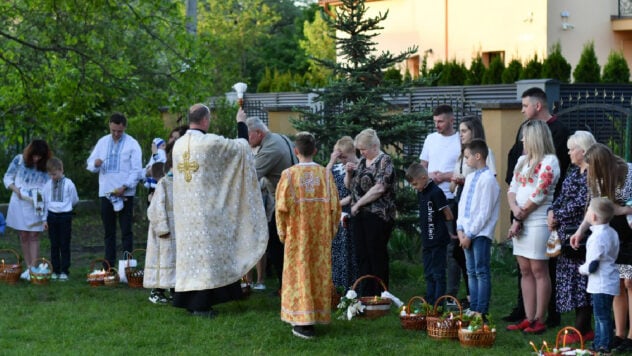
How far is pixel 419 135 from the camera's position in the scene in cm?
1270

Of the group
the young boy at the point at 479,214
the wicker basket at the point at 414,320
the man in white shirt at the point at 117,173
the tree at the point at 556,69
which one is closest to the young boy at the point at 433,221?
the young boy at the point at 479,214

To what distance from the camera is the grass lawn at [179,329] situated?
8.59 m

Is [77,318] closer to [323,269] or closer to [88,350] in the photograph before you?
[88,350]

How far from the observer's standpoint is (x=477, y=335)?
8484mm

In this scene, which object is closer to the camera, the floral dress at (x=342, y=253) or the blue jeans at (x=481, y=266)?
the blue jeans at (x=481, y=266)

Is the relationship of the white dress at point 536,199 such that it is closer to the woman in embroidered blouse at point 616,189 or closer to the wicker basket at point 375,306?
the woman in embroidered blouse at point 616,189

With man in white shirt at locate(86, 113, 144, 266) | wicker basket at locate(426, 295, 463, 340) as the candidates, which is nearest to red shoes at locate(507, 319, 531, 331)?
wicker basket at locate(426, 295, 463, 340)

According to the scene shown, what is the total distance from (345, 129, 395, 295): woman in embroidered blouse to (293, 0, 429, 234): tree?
1.93 meters

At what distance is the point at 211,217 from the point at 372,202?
1600 millimetres

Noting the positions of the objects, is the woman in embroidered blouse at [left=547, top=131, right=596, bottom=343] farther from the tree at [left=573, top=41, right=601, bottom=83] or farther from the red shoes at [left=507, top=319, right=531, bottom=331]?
the tree at [left=573, top=41, right=601, bottom=83]

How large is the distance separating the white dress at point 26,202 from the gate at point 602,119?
21.8ft

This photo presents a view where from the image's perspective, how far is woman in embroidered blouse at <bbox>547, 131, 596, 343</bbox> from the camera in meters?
8.52

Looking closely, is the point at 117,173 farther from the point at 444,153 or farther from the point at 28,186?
the point at 444,153

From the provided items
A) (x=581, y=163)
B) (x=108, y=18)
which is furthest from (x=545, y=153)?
(x=108, y=18)
